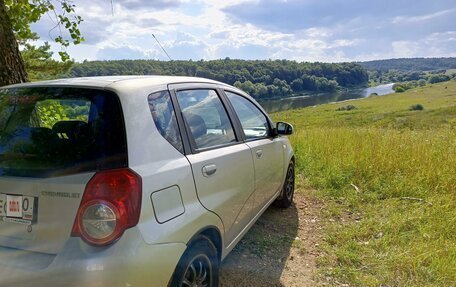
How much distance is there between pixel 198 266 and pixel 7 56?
383cm

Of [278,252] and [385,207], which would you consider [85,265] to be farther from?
[385,207]

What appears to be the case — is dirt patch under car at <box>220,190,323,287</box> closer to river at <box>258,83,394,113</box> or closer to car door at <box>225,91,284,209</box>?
car door at <box>225,91,284,209</box>

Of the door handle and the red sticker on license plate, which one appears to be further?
the door handle

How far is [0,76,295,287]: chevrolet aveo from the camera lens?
65.7 inches

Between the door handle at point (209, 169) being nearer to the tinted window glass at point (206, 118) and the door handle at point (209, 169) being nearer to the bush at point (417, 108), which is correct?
the tinted window glass at point (206, 118)

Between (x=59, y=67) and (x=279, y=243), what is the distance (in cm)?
1243

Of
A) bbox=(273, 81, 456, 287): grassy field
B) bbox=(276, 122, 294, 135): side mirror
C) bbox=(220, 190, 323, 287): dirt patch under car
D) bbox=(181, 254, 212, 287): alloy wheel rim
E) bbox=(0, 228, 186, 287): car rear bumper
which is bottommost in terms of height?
bbox=(220, 190, 323, 287): dirt patch under car

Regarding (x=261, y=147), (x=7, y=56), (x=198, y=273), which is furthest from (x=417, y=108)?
(x=198, y=273)

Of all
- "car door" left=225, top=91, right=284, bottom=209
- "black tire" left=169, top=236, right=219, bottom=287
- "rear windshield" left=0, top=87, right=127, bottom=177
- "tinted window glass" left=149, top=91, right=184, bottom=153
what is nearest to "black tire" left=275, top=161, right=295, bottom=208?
"car door" left=225, top=91, right=284, bottom=209

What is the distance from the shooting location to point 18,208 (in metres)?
1.77

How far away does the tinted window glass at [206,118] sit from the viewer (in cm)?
240

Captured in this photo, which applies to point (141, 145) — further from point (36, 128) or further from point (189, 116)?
point (36, 128)

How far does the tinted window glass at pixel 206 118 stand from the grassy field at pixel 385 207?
1651 mm

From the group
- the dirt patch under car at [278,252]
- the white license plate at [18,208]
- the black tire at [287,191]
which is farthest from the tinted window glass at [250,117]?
the white license plate at [18,208]
